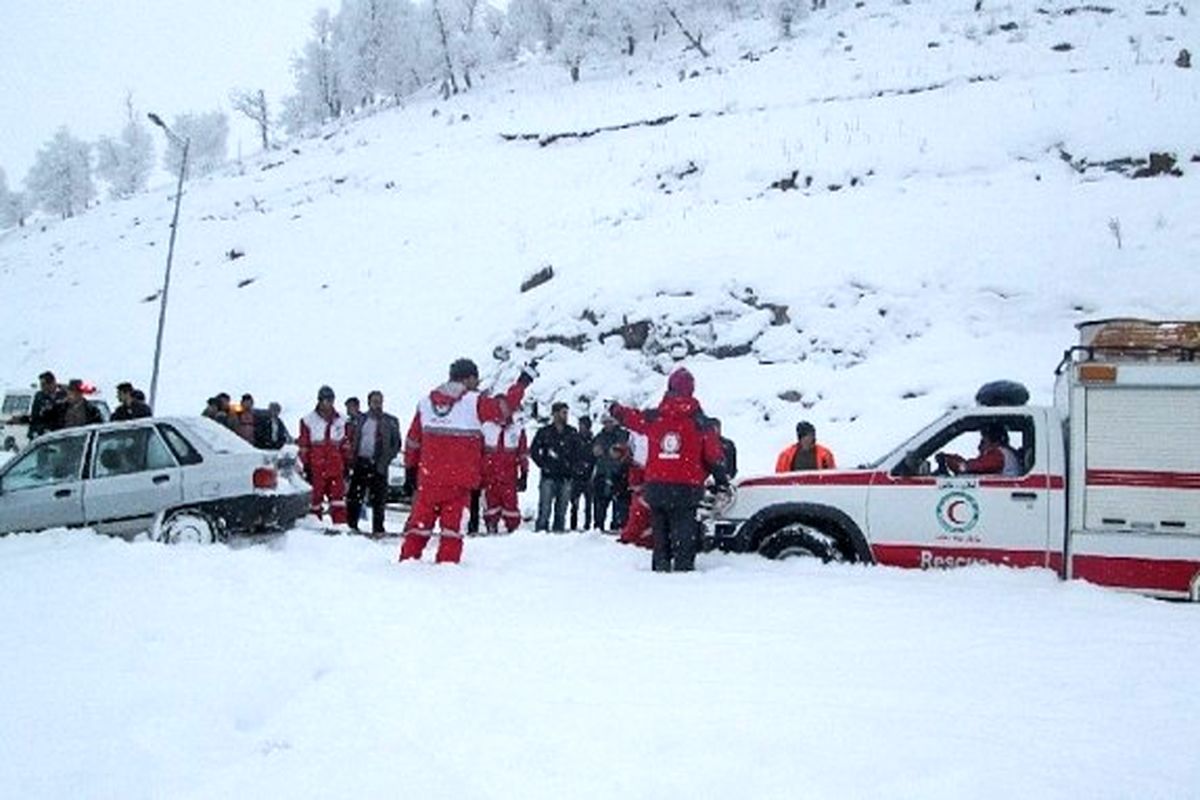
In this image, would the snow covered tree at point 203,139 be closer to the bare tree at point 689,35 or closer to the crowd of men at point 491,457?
the bare tree at point 689,35

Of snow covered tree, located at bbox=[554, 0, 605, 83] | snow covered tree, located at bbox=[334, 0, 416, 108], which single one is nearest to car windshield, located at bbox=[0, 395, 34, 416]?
snow covered tree, located at bbox=[554, 0, 605, 83]

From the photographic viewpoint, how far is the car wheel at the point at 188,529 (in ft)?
28.4

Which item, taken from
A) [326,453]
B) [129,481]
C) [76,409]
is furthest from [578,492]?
[76,409]

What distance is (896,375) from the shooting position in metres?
16.1

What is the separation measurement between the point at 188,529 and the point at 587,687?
5.95 meters

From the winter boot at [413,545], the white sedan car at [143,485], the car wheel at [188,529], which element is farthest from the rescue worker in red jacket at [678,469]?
the car wheel at [188,529]

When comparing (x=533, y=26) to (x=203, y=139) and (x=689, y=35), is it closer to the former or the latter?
(x=689, y=35)

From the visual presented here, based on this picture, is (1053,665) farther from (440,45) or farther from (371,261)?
(440,45)

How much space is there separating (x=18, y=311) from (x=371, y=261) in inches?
704

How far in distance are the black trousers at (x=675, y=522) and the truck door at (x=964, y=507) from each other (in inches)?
56.8

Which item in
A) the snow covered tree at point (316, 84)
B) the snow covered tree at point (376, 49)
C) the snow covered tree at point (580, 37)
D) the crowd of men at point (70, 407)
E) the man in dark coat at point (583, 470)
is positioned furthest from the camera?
the snow covered tree at point (316, 84)

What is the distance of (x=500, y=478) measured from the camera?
11562mm

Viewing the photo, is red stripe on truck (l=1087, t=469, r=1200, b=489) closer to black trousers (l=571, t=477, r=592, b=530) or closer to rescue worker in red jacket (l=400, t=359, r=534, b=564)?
rescue worker in red jacket (l=400, t=359, r=534, b=564)

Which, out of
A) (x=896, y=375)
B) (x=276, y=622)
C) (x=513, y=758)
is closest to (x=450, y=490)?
(x=276, y=622)
